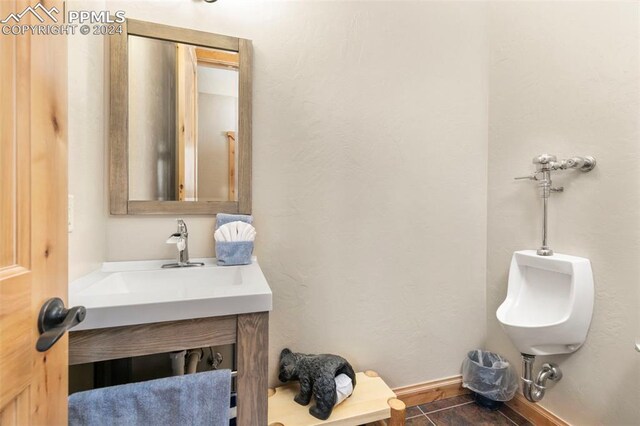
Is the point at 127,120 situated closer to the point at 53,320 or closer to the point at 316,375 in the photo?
the point at 53,320

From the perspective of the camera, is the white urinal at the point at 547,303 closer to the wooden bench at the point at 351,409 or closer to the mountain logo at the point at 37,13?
the wooden bench at the point at 351,409

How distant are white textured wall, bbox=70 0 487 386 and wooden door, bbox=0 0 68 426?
2.50ft

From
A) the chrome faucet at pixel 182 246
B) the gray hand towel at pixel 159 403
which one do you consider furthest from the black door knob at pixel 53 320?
the chrome faucet at pixel 182 246

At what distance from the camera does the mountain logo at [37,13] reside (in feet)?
1.46

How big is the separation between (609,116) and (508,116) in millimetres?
477

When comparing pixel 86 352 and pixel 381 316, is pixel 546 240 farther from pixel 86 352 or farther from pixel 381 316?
pixel 86 352

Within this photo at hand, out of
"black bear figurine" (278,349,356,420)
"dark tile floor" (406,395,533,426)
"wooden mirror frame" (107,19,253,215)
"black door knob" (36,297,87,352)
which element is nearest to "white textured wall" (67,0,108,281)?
"wooden mirror frame" (107,19,253,215)

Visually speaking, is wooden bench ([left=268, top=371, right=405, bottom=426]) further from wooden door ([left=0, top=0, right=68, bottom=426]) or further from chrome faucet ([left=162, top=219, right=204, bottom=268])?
wooden door ([left=0, top=0, right=68, bottom=426])

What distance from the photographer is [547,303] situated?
140cm

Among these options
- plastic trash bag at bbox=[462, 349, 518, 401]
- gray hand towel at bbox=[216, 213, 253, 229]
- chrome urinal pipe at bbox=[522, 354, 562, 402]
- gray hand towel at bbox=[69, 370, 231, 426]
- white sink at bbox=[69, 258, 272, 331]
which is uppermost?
gray hand towel at bbox=[216, 213, 253, 229]

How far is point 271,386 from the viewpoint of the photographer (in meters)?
1.44

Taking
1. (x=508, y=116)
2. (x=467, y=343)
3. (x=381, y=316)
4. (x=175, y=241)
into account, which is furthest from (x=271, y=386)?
(x=508, y=116)

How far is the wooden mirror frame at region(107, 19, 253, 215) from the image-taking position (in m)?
1.20

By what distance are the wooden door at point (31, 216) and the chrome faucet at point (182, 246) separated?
64 cm
